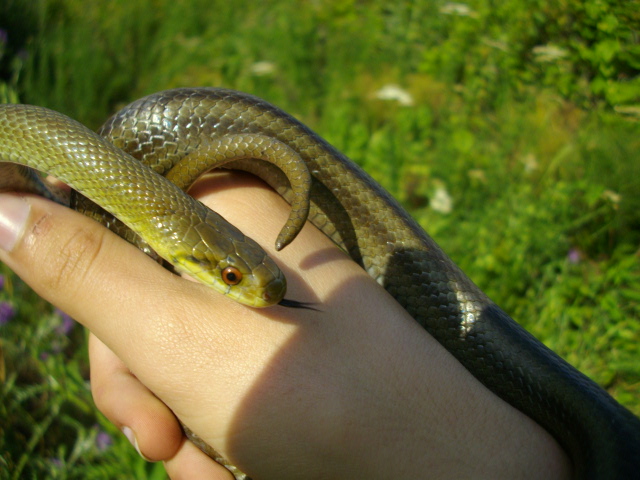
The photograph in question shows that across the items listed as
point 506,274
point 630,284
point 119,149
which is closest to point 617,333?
point 630,284

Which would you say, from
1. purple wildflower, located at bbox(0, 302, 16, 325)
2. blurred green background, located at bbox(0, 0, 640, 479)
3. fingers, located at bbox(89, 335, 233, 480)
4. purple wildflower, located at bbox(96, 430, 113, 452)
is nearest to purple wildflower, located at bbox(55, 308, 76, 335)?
blurred green background, located at bbox(0, 0, 640, 479)

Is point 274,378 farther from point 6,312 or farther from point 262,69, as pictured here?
point 262,69

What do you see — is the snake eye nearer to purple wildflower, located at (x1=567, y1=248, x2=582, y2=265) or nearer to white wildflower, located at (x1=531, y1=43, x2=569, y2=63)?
purple wildflower, located at (x1=567, y1=248, x2=582, y2=265)

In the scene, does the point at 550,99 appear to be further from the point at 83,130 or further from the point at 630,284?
the point at 83,130

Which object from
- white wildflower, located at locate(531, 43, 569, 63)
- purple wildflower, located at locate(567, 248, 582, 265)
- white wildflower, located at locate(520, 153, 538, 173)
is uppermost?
white wildflower, located at locate(531, 43, 569, 63)

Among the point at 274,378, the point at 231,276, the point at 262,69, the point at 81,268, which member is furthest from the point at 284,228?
the point at 262,69

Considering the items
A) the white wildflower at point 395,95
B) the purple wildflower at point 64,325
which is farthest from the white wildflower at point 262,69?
the purple wildflower at point 64,325

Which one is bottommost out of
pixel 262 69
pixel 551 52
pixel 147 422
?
pixel 147 422
